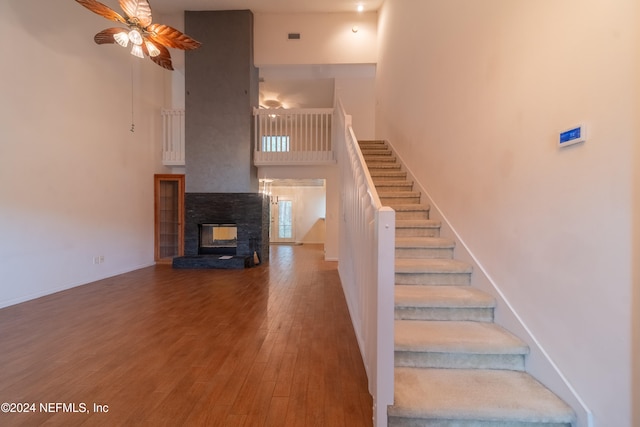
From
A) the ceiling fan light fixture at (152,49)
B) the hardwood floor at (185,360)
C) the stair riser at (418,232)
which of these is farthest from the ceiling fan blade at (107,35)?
the stair riser at (418,232)

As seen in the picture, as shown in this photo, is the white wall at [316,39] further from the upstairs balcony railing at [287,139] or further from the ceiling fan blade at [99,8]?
the ceiling fan blade at [99,8]

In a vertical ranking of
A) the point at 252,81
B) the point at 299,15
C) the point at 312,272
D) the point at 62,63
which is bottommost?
the point at 312,272

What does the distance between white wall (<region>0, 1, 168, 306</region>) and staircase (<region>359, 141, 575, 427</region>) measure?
4635 millimetres

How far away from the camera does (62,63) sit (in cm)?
415

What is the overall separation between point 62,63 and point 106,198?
83.0 inches

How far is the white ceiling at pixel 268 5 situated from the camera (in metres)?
5.82

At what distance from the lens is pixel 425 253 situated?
9.17ft

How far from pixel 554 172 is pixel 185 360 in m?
2.80

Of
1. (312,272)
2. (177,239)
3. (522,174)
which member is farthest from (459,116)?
(177,239)

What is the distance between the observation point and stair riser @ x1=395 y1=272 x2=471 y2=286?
248 cm

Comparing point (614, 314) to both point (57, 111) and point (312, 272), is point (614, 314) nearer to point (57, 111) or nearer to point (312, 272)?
point (312, 272)

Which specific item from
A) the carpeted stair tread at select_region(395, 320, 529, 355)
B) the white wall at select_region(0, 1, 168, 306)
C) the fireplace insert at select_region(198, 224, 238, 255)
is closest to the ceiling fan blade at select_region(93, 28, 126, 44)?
the white wall at select_region(0, 1, 168, 306)

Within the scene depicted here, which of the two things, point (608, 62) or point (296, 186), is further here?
point (296, 186)

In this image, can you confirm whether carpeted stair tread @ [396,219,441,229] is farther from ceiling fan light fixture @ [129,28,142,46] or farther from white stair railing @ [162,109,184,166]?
white stair railing @ [162,109,184,166]
